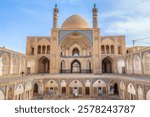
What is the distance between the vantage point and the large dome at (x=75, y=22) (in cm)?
2106

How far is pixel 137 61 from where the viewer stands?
12.6 m

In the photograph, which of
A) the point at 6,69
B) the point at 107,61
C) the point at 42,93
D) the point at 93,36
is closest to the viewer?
the point at 6,69

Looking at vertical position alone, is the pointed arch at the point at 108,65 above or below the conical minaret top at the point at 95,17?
below

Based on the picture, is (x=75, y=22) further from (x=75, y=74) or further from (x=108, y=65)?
(x=75, y=74)

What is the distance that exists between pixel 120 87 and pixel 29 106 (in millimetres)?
10894

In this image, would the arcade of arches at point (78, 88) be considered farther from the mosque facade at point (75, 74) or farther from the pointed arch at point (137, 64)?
the pointed arch at point (137, 64)

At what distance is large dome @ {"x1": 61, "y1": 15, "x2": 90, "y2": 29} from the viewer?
829 inches

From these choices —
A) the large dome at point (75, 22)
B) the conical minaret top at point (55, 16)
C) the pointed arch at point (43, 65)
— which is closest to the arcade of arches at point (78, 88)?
the pointed arch at point (43, 65)

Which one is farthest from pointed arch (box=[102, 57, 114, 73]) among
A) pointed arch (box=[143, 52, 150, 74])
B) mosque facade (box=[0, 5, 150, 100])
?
pointed arch (box=[143, 52, 150, 74])

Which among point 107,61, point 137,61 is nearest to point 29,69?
point 107,61

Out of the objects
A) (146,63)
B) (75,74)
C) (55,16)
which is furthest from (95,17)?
(146,63)

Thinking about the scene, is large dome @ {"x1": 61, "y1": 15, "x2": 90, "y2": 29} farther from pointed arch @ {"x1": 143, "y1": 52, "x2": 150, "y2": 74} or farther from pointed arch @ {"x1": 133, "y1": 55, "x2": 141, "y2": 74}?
pointed arch @ {"x1": 143, "y1": 52, "x2": 150, "y2": 74}

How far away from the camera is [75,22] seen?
21.4 metres

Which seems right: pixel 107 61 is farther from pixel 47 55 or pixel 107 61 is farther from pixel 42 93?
pixel 42 93
